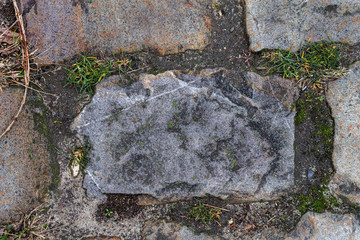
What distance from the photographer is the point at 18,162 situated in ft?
6.09

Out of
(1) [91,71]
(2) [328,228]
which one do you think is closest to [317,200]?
(2) [328,228]

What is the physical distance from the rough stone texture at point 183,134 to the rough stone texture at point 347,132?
329mm

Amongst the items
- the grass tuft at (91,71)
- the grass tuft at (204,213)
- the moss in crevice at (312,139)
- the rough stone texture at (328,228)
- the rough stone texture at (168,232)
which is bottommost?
the rough stone texture at (328,228)

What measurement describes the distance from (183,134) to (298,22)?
1.08 meters

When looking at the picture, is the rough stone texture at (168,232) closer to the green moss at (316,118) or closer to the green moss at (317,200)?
the green moss at (317,200)

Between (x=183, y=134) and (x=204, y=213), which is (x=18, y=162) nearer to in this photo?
(x=183, y=134)

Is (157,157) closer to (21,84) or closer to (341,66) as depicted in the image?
(21,84)

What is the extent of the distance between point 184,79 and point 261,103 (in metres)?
0.54

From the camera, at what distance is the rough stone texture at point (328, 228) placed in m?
1.92

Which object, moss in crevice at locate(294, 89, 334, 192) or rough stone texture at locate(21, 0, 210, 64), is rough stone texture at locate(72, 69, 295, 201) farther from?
rough stone texture at locate(21, 0, 210, 64)

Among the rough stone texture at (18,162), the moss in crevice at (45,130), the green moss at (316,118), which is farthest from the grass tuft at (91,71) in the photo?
the green moss at (316,118)

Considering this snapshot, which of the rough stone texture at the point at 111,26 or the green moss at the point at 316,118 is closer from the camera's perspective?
the rough stone texture at the point at 111,26

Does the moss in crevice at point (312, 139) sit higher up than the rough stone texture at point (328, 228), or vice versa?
the moss in crevice at point (312, 139)

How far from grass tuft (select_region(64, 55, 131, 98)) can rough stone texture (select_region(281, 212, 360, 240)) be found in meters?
1.60
